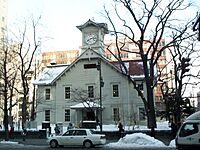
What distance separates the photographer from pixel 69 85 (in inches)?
2110

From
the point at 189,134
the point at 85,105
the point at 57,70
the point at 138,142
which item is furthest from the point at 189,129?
the point at 57,70

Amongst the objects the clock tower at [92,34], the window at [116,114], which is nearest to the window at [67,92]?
the clock tower at [92,34]

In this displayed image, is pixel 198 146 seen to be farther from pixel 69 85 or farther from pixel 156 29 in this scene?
pixel 69 85

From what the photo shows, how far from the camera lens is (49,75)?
56906 mm

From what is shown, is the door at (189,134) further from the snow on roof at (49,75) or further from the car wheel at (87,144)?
the snow on roof at (49,75)

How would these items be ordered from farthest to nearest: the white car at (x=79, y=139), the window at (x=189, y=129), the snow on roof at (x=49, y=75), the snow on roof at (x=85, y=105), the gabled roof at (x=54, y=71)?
the snow on roof at (x=49, y=75), the gabled roof at (x=54, y=71), the snow on roof at (x=85, y=105), the white car at (x=79, y=139), the window at (x=189, y=129)

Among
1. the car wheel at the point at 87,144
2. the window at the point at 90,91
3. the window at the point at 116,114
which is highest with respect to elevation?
the window at the point at 90,91

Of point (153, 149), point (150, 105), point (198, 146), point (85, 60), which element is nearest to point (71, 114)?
point (85, 60)

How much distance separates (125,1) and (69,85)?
18590 millimetres

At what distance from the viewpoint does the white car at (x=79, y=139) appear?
1064 inches

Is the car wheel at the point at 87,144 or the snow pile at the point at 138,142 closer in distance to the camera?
the car wheel at the point at 87,144

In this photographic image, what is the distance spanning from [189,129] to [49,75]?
127ft

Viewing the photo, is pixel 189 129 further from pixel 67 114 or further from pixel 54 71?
pixel 54 71

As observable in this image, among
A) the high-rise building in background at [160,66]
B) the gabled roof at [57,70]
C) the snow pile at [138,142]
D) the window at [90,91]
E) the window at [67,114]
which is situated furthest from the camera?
the window at [67,114]
